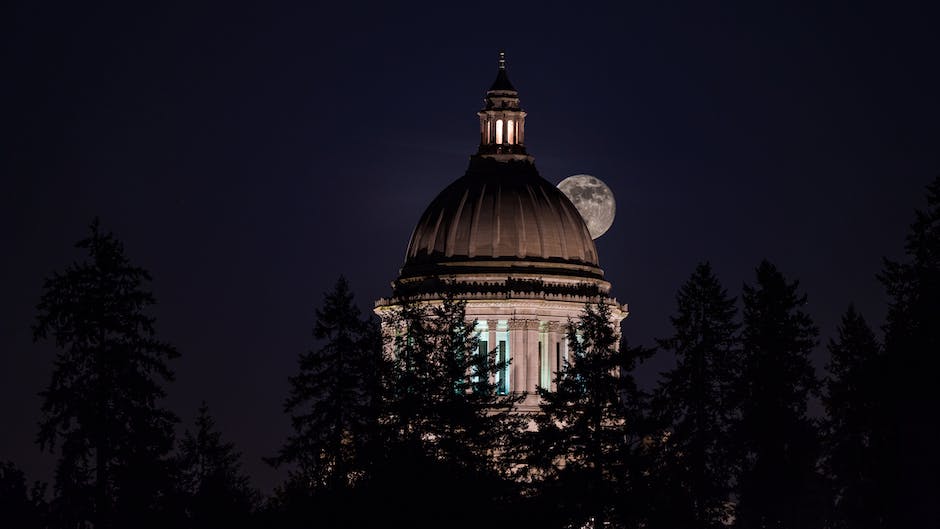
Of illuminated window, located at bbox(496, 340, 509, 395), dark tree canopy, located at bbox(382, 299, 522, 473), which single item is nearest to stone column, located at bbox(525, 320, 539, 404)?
illuminated window, located at bbox(496, 340, 509, 395)

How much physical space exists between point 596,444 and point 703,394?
37.1 feet

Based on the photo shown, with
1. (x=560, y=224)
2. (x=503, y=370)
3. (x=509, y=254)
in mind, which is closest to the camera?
(x=503, y=370)

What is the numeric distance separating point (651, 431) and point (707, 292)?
1288cm

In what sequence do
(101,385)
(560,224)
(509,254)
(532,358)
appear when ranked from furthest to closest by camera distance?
1. (560,224)
2. (509,254)
3. (532,358)
4. (101,385)

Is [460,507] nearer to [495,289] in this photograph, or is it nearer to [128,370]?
[128,370]

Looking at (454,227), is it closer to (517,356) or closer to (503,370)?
(517,356)

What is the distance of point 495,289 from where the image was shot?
173 meters

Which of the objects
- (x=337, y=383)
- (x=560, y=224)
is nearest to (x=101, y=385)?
(x=337, y=383)

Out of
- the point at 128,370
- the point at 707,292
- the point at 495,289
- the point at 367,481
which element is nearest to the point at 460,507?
the point at 367,481

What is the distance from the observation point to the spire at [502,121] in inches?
6993

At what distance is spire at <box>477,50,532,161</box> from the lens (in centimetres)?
17762

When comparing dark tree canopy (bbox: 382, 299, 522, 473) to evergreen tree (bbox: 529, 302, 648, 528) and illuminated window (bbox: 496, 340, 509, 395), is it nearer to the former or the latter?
evergreen tree (bbox: 529, 302, 648, 528)

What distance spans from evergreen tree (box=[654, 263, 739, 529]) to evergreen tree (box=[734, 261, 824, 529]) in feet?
2.54

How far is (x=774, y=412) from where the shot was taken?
133875 mm
